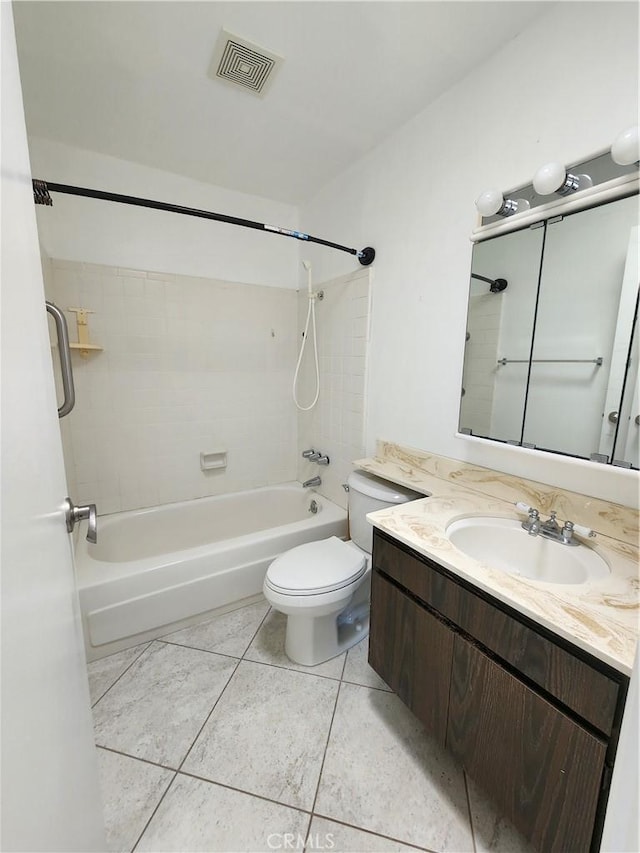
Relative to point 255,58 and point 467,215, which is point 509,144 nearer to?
point 467,215

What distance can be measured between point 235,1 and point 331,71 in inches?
15.3

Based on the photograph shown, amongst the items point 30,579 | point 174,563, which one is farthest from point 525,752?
point 174,563

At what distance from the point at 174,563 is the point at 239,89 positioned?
2.08 metres

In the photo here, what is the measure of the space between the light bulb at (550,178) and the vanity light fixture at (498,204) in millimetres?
133

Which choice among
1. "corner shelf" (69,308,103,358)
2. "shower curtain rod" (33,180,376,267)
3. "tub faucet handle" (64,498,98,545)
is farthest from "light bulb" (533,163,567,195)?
"corner shelf" (69,308,103,358)

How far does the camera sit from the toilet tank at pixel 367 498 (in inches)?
62.0

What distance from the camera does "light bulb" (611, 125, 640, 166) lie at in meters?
0.84

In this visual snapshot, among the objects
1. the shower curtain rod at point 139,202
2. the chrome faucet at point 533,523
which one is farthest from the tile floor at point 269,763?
the shower curtain rod at point 139,202

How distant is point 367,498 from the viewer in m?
1.64

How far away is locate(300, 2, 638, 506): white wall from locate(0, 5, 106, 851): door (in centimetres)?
131

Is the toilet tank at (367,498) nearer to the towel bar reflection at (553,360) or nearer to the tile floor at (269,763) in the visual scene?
the tile floor at (269,763)

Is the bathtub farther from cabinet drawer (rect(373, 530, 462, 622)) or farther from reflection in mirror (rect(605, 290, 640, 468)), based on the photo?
reflection in mirror (rect(605, 290, 640, 468))

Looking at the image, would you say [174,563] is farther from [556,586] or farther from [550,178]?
[550,178]

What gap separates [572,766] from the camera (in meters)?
0.71
